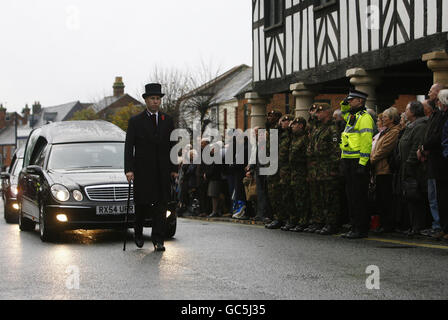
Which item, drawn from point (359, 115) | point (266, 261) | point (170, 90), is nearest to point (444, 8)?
point (359, 115)

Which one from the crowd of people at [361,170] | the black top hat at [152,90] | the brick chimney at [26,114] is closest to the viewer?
the black top hat at [152,90]

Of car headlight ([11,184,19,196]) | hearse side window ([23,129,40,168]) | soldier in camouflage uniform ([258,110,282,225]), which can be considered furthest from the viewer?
car headlight ([11,184,19,196])

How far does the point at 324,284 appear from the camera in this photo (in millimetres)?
7152

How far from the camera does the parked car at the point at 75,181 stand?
450 inches

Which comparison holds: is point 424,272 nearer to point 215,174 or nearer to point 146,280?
point 146,280

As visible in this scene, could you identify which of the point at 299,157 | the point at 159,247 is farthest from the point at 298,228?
the point at 159,247

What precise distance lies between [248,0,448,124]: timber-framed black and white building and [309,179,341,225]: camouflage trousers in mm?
4174

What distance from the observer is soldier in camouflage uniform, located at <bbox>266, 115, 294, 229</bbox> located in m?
13.2

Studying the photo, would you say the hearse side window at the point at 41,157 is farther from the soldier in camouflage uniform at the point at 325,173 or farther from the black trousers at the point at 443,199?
the black trousers at the point at 443,199

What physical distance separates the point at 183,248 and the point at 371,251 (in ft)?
8.26

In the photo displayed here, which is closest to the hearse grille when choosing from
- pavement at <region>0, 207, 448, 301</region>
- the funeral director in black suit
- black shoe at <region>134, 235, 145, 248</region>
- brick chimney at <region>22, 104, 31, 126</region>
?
pavement at <region>0, 207, 448, 301</region>

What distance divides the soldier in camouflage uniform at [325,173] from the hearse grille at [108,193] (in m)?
2.99

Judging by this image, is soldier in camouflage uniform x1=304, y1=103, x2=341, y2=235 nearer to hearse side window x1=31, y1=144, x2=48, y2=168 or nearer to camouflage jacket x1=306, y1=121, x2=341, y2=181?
camouflage jacket x1=306, y1=121, x2=341, y2=181

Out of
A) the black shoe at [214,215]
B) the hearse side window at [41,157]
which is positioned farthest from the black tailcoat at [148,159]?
the black shoe at [214,215]
